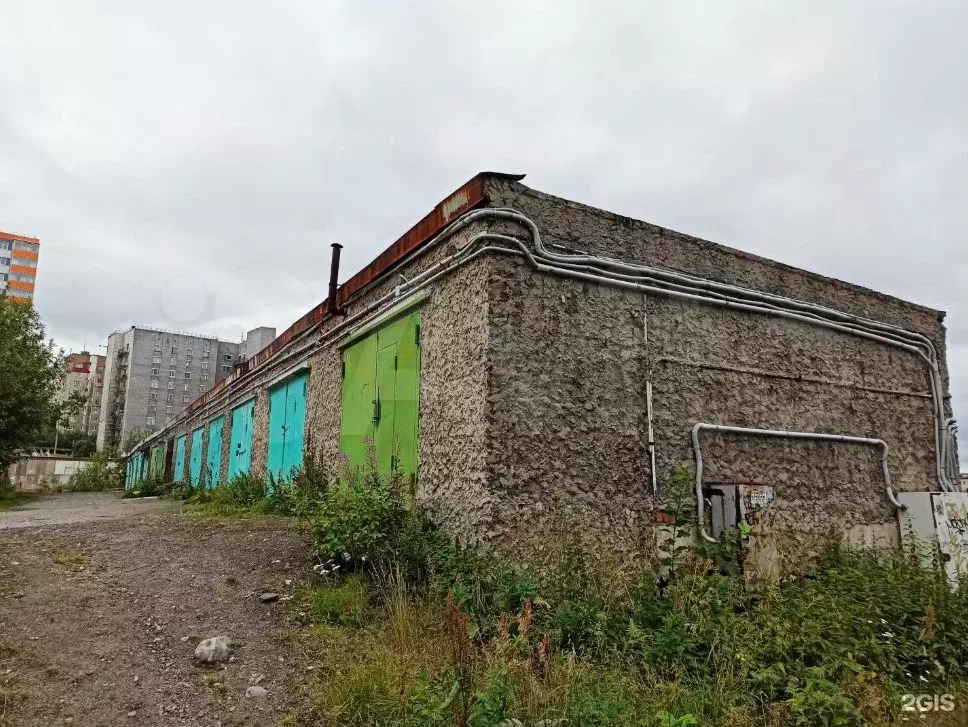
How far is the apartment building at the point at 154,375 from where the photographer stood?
58062 millimetres

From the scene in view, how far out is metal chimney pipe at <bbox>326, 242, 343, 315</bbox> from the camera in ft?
25.8

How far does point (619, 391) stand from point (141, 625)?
12.4 ft

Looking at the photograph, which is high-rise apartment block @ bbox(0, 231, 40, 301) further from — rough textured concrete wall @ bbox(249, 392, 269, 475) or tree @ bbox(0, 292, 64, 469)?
rough textured concrete wall @ bbox(249, 392, 269, 475)

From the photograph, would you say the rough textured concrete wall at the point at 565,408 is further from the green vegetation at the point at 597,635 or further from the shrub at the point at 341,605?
the shrub at the point at 341,605

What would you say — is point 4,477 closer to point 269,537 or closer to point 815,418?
point 269,537

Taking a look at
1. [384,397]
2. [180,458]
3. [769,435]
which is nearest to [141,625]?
[384,397]

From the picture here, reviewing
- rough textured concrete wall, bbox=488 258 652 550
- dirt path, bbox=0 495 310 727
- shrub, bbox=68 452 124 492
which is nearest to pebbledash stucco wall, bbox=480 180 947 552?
rough textured concrete wall, bbox=488 258 652 550

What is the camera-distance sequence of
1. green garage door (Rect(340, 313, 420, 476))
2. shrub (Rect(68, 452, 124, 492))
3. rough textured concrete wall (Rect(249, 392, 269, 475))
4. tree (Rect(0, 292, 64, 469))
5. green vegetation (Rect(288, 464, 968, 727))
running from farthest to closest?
shrub (Rect(68, 452, 124, 492)) → tree (Rect(0, 292, 64, 469)) → rough textured concrete wall (Rect(249, 392, 269, 475)) → green garage door (Rect(340, 313, 420, 476)) → green vegetation (Rect(288, 464, 968, 727))

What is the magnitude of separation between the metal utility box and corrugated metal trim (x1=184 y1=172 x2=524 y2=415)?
17.4ft

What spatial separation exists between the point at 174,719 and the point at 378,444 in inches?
139

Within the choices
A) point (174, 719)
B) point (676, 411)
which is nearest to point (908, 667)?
point (676, 411)

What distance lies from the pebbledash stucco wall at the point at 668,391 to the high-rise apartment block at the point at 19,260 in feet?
218

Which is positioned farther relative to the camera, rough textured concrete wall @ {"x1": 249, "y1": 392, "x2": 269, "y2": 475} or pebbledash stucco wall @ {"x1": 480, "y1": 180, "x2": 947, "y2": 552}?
rough textured concrete wall @ {"x1": 249, "y1": 392, "x2": 269, "y2": 475}

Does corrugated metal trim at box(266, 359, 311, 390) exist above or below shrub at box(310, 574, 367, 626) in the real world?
above
